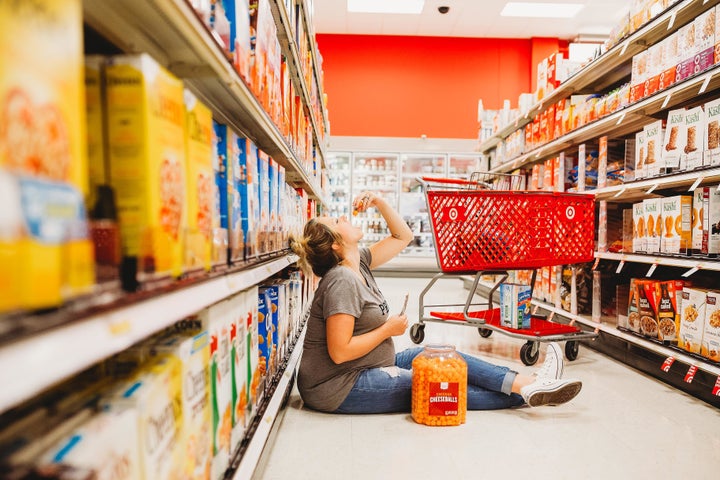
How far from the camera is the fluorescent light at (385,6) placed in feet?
27.0

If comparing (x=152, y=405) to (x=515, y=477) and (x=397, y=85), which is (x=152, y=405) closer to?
(x=515, y=477)

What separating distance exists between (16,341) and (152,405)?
399mm

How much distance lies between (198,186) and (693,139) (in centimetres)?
255

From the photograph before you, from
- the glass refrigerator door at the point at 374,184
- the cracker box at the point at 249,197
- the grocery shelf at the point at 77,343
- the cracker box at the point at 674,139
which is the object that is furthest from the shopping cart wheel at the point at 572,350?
the glass refrigerator door at the point at 374,184

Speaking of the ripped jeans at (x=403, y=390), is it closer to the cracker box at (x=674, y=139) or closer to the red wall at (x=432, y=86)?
the cracker box at (x=674, y=139)

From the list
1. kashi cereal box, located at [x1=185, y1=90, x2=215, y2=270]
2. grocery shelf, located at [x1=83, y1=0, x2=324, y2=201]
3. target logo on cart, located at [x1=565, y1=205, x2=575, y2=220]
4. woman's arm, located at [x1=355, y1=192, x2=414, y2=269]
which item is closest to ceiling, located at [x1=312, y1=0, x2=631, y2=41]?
target logo on cart, located at [x1=565, y1=205, x2=575, y2=220]

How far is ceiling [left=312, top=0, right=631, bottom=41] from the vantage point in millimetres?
8250

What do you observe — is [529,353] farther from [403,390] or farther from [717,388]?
[403,390]

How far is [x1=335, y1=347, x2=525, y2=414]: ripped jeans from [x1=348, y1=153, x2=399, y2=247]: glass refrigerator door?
270 inches

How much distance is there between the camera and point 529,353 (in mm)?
2973

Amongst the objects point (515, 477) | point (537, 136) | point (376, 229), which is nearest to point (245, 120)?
point (515, 477)

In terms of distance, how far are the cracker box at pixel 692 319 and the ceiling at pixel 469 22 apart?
6.88 metres

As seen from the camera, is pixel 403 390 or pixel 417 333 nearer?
pixel 403 390

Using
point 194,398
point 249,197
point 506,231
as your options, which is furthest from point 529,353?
point 194,398
